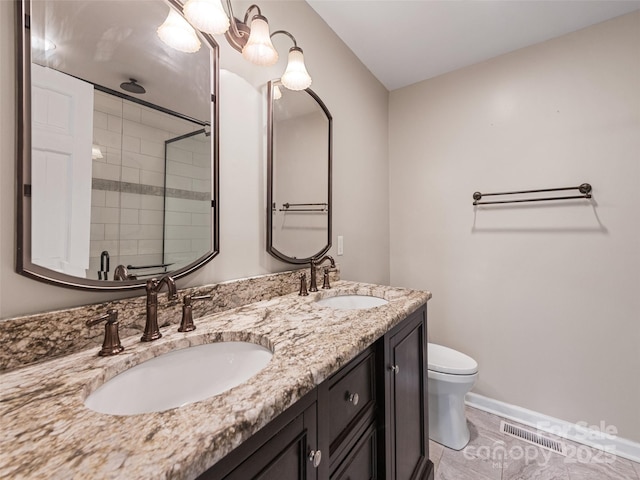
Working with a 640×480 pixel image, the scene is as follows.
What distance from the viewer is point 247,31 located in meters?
1.10

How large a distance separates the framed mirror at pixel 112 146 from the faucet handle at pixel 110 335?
0.11 meters

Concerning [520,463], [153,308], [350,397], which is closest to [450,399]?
[520,463]

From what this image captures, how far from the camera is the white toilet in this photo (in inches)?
61.4

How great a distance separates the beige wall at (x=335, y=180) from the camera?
2.08ft

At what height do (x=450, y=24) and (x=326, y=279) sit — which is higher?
(x=450, y=24)

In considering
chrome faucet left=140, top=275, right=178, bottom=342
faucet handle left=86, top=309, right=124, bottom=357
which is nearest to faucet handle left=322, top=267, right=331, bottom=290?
chrome faucet left=140, top=275, right=178, bottom=342

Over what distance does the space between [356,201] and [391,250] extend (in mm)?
674

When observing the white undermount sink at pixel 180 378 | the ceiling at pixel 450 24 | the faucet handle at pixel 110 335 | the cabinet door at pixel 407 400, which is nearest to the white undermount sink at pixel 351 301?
the cabinet door at pixel 407 400

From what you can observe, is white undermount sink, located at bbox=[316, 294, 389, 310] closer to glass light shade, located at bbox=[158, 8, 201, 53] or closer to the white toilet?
the white toilet

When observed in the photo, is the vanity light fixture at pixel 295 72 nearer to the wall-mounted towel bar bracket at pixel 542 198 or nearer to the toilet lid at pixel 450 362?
the wall-mounted towel bar bracket at pixel 542 198

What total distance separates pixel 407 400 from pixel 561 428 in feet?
4.42

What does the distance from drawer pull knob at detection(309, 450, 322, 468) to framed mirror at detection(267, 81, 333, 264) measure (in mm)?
795

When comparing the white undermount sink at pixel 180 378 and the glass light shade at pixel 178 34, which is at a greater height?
the glass light shade at pixel 178 34

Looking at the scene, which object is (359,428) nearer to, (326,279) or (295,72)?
(326,279)
